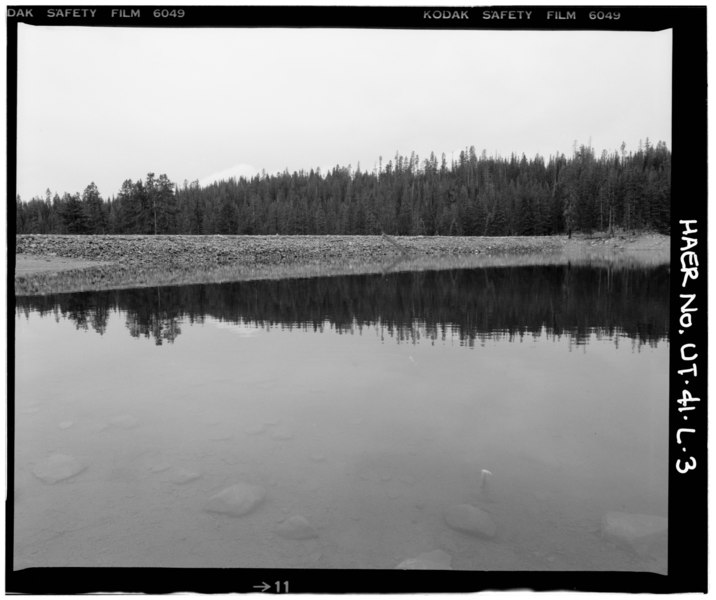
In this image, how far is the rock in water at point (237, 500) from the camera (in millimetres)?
4801

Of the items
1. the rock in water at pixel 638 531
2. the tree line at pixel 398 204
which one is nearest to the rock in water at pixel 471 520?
the rock in water at pixel 638 531

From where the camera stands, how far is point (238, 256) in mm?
37469

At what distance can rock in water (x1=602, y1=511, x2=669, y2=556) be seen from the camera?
4250 millimetres

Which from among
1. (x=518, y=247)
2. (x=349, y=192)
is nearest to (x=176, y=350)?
(x=518, y=247)

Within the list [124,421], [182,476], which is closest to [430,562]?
[182,476]

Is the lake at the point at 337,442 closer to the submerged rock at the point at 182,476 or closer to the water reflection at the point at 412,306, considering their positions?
the submerged rock at the point at 182,476

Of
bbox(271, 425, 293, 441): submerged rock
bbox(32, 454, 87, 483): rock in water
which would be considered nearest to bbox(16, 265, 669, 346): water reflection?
bbox(271, 425, 293, 441): submerged rock

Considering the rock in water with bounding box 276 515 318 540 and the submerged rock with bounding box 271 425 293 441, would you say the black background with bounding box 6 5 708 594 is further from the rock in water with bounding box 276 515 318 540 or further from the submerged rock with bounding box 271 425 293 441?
the submerged rock with bounding box 271 425 293 441

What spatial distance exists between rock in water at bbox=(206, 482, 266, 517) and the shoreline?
13.4 m

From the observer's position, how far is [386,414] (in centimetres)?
741

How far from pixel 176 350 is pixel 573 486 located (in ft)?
28.6

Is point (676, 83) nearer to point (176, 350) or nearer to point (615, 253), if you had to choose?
point (176, 350)

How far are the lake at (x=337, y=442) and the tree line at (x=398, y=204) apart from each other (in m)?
14.7

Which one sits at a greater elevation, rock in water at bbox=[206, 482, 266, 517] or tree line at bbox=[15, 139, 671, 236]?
tree line at bbox=[15, 139, 671, 236]
